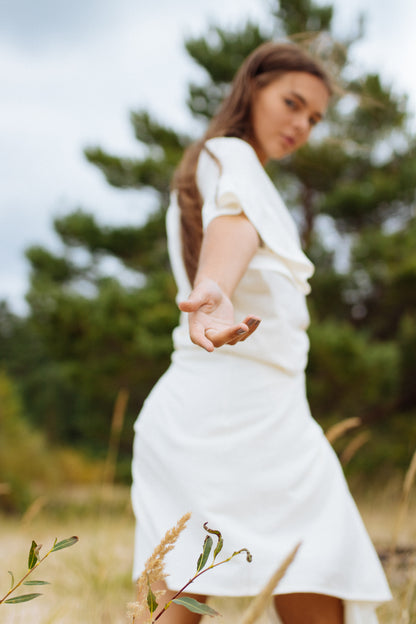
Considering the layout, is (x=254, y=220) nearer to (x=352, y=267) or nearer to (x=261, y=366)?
(x=261, y=366)

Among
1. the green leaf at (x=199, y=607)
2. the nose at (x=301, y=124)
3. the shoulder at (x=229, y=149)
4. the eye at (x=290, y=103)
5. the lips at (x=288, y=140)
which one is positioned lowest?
the green leaf at (x=199, y=607)

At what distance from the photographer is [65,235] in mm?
7297

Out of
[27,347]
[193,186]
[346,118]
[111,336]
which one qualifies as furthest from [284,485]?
[27,347]

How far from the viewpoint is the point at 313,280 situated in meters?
6.57

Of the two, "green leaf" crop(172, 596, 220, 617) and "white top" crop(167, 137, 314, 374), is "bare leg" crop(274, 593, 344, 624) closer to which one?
"white top" crop(167, 137, 314, 374)

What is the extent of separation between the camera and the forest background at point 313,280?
588cm

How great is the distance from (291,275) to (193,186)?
24 centimetres

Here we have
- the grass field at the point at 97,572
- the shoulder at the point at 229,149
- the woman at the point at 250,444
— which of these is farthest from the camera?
the grass field at the point at 97,572

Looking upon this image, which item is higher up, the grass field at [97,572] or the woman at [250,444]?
the woman at [250,444]


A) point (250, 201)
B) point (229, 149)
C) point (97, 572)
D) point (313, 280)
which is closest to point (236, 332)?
point (250, 201)

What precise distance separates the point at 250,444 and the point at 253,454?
0.02 m

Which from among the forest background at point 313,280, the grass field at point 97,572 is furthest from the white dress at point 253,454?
the forest background at point 313,280

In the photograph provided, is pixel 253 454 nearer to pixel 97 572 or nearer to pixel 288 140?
pixel 288 140

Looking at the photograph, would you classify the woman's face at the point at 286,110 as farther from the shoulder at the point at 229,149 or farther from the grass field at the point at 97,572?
the grass field at the point at 97,572
